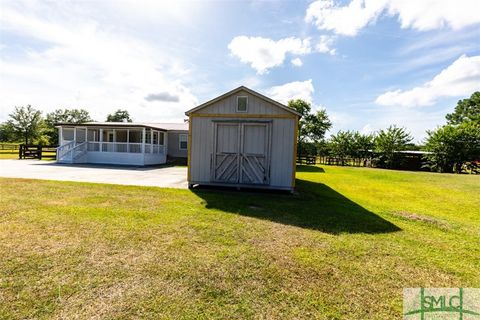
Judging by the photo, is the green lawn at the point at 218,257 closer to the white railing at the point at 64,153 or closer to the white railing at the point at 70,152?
the white railing at the point at 70,152

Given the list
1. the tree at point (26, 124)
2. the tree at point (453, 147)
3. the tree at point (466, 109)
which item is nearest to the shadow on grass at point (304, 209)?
the tree at point (453, 147)

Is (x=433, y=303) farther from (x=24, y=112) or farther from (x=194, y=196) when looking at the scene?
(x=24, y=112)

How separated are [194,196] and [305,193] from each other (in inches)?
160

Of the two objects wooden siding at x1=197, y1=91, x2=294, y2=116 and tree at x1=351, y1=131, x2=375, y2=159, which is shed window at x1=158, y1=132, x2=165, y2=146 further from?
tree at x1=351, y1=131, x2=375, y2=159

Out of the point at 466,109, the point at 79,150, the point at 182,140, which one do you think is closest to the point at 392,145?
the point at 182,140

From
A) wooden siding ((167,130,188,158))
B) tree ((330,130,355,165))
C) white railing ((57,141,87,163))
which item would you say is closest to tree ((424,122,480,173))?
tree ((330,130,355,165))

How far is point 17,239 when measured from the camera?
3855 millimetres

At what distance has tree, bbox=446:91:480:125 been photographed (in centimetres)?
4119

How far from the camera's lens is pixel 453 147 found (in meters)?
21.1

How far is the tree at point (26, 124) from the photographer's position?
95.2 ft

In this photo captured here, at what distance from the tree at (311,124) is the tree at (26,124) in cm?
3154

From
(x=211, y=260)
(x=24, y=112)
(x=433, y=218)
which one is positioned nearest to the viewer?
(x=211, y=260)

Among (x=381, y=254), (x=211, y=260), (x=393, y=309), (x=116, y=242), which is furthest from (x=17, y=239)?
(x=381, y=254)

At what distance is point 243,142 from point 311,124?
25.0m
